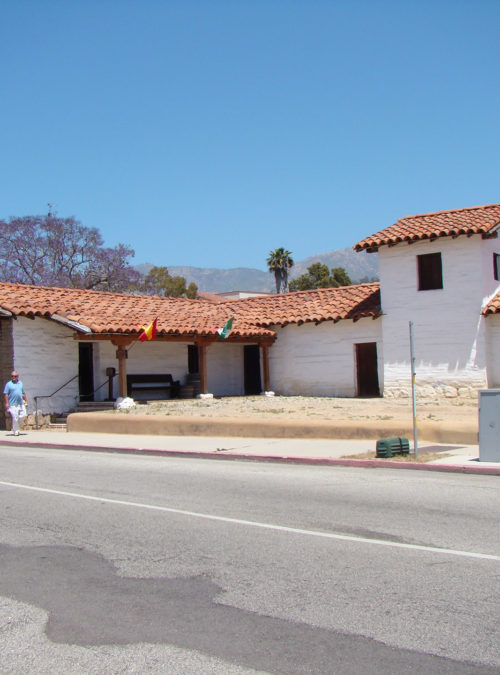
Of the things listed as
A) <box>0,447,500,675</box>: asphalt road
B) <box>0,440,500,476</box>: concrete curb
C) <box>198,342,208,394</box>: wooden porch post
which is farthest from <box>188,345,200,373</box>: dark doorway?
<box>0,447,500,675</box>: asphalt road

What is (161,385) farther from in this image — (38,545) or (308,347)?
(38,545)

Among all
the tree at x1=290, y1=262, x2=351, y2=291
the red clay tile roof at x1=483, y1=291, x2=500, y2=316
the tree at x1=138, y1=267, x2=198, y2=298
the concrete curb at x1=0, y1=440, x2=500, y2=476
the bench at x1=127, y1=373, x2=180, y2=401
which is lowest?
the concrete curb at x1=0, y1=440, x2=500, y2=476

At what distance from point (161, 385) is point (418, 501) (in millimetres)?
19688

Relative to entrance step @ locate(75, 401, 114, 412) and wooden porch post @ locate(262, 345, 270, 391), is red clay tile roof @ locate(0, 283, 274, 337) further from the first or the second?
entrance step @ locate(75, 401, 114, 412)

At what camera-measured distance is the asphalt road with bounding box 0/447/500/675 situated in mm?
4359

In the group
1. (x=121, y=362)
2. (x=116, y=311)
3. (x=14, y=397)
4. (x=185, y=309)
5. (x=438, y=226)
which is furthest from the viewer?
(x=185, y=309)

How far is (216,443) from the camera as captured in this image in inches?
650

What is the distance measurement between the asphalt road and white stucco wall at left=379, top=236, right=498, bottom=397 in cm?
1476

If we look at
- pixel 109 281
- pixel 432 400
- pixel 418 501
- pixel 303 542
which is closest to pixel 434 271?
pixel 432 400

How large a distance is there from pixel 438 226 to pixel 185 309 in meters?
10.8

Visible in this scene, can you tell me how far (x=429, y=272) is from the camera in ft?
84.3

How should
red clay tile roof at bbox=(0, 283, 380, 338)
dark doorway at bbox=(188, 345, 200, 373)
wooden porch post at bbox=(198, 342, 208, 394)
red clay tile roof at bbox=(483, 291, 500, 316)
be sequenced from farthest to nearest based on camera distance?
dark doorway at bbox=(188, 345, 200, 373) → wooden porch post at bbox=(198, 342, 208, 394) → red clay tile roof at bbox=(483, 291, 500, 316) → red clay tile roof at bbox=(0, 283, 380, 338)

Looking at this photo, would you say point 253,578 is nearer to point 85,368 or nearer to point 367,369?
point 85,368

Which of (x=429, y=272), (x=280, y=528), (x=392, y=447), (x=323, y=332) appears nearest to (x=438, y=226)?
(x=429, y=272)
